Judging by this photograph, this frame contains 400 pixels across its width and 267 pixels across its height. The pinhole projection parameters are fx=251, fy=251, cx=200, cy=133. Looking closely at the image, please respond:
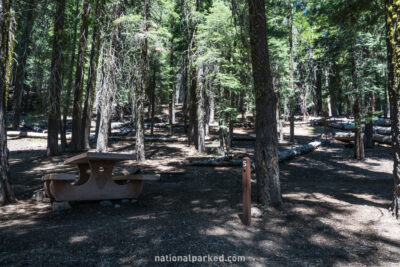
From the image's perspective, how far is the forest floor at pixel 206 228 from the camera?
3.38m

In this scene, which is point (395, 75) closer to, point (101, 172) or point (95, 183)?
point (101, 172)

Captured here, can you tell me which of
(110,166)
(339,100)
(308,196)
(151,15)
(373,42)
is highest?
(151,15)

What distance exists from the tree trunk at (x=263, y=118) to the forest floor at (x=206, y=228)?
0.45 metres

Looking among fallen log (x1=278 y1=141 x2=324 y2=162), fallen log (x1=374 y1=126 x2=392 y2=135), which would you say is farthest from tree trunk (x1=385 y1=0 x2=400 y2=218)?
fallen log (x1=374 y1=126 x2=392 y2=135)

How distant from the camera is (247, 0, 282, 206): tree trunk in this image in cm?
541

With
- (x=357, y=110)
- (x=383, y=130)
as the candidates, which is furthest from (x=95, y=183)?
(x=383, y=130)

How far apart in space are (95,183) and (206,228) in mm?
3036

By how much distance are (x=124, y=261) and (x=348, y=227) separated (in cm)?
390

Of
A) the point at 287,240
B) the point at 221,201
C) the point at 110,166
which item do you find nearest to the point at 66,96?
the point at 110,166

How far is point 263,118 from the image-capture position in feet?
18.0

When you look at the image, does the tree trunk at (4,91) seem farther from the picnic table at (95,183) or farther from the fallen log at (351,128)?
the fallen log at (351,128)

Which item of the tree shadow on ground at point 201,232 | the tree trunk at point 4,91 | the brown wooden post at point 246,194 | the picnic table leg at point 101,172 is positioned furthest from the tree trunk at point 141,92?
the brown wooden post at point 246,194

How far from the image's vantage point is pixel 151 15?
12570 millimetres

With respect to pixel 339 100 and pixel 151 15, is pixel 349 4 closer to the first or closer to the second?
pixel 339 100
